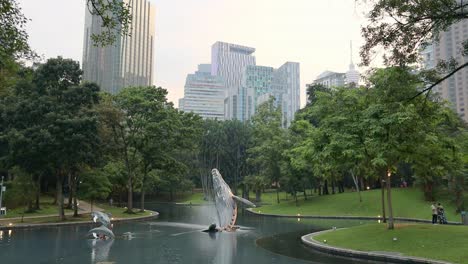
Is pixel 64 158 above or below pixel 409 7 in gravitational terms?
below

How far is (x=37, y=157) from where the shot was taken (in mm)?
32188

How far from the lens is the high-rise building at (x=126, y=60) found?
84.2 m

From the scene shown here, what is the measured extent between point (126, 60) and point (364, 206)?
70.2 metres

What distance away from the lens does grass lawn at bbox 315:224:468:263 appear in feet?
50.8

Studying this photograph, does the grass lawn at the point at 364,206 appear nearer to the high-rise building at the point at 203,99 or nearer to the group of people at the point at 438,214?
the group of people at the point at 438,214

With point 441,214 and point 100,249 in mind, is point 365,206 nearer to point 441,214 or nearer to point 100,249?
point 441,214

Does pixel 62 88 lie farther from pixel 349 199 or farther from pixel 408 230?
pixel 349 199

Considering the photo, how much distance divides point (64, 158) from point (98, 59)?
6303 centimetres

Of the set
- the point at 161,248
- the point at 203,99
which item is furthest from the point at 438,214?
the point at 203,99

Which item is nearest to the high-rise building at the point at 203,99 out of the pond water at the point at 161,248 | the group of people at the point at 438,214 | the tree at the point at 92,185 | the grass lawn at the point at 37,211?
the grass lawn at the point at 37,211

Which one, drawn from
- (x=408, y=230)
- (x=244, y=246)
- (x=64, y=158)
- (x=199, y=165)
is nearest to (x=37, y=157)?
(x=64, y=158)

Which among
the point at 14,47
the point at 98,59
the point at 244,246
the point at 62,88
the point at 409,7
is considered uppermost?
the point at 98,59

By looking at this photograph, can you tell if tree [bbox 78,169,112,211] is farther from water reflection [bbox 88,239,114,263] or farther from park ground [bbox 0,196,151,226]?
water reflection [bbox 88,239,114,263]

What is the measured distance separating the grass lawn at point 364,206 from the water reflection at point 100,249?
25.9 meters
